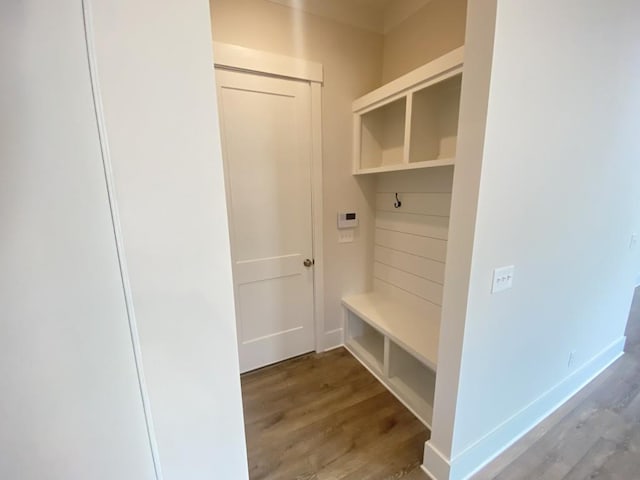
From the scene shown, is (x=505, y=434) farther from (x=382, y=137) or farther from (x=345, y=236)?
(x=382, y=137)

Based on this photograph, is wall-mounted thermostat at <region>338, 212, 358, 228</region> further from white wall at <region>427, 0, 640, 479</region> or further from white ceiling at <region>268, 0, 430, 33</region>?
white ceiling at <region>268, 0, 430, 33</region>

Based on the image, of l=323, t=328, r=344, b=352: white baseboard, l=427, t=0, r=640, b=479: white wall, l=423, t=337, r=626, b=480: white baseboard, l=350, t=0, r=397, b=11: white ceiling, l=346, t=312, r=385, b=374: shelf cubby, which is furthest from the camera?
l=323, t=328, r=344, b=352: white baseboard

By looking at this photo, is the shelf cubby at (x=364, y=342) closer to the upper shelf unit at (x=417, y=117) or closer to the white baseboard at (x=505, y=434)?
the white baseboard at (x=505, y=434)

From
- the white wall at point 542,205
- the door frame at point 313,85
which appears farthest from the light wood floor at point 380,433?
the door frame at point 313,85

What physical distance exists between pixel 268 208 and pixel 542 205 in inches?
66.9

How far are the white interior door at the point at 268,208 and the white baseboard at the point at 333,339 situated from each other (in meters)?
0.25

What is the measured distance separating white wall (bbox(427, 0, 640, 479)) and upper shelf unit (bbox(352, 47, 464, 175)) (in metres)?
0.40

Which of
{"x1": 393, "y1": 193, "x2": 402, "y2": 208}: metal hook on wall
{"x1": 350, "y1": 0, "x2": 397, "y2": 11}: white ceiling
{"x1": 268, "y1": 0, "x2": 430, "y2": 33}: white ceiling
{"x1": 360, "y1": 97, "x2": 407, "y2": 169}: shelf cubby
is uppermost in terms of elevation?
{"x1": 350, "y1": 0, "x2": 397, "y2": 11}: white ceiling

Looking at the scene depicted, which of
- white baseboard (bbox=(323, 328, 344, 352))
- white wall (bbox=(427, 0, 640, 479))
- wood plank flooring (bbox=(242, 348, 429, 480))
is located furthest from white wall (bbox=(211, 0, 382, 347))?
white wall (bbox=(427, 0, 640, 479))

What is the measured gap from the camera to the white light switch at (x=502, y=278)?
122cm

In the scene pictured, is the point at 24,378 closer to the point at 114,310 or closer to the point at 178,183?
the point at 114,310

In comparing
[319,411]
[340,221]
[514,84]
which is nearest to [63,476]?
[319,411]

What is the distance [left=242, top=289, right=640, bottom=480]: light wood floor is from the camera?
1443mm

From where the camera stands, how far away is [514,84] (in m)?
1.05
